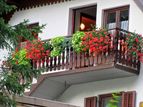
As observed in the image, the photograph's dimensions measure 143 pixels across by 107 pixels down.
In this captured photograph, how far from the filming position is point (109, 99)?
76.0 ft

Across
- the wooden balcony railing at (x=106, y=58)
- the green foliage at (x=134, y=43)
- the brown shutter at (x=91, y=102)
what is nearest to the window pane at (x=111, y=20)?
the wooden balcony railing at (x=106, y=58)

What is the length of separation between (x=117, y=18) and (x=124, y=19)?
22cm

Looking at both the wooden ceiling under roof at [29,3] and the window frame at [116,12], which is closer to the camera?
the window frame at [116,12]

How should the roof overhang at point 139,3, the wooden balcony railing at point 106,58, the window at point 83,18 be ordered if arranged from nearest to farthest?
the wooden balcony railing at point 106,58, the roof overhang at point 139,3, the window at point 83,18

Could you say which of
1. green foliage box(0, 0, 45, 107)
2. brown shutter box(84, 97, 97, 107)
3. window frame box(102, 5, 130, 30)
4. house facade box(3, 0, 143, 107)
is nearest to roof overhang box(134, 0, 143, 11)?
house facade box(3, 0, 143, 107)

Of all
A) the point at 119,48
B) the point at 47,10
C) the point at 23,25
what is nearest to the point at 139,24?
the point at 119,48

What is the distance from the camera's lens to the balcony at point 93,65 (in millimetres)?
22250

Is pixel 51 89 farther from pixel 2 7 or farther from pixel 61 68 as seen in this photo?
pixel 2 7

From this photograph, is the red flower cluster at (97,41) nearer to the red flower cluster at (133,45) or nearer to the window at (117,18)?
the red flower cluster at (133,45)

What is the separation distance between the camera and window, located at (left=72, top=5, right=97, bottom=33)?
83.0 ft

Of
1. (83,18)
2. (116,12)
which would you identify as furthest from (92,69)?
(83,18)

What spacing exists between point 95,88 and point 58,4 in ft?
12.5

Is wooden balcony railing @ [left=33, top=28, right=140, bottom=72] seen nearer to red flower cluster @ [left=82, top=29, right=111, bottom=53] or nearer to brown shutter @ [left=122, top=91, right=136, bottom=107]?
red flower cluster @ [left=82, top=29, right=111, bottom=53]

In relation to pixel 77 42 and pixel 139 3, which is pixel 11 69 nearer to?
pixel 77 42
